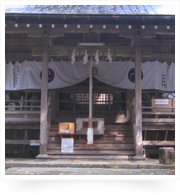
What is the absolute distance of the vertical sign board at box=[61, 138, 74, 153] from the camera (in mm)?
11781

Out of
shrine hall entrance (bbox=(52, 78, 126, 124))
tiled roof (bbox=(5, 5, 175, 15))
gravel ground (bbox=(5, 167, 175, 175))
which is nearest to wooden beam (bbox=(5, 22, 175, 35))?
tiled roof (bbox=(5, 5, 175, 15))

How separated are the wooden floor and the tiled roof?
4.97 meters

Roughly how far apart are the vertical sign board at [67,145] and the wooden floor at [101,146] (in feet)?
0.46

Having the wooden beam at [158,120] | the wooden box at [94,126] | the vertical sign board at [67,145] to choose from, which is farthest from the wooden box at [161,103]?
the vertical sign board at [67,145]

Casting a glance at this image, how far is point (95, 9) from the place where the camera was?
450 inches

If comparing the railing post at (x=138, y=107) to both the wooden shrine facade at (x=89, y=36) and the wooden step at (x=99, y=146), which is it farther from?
the wooden step at (x=99, y=146)

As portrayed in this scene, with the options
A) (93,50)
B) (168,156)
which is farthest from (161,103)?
(93,50)

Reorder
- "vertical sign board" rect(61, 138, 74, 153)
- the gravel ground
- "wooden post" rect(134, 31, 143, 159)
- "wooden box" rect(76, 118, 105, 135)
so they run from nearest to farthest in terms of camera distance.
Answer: the gravel ground → "wooden post" rect(134, 31, 143, 159) → "vertical sign board" rect(61, 138, 74, 153) → "wooden box" rect(76, 118, 105, 135)

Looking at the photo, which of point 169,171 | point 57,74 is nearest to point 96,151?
point 169,171

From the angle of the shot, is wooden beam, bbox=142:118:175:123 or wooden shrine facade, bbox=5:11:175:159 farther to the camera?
wooden beam, bbox=142:118:175:123

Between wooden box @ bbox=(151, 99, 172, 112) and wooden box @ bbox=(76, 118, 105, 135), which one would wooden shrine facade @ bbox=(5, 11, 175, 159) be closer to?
wooden box @ bbox=(151, 99, 172, 112)

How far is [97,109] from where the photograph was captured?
573 inches

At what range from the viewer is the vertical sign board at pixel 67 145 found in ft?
38.7

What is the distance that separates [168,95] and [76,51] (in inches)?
204
